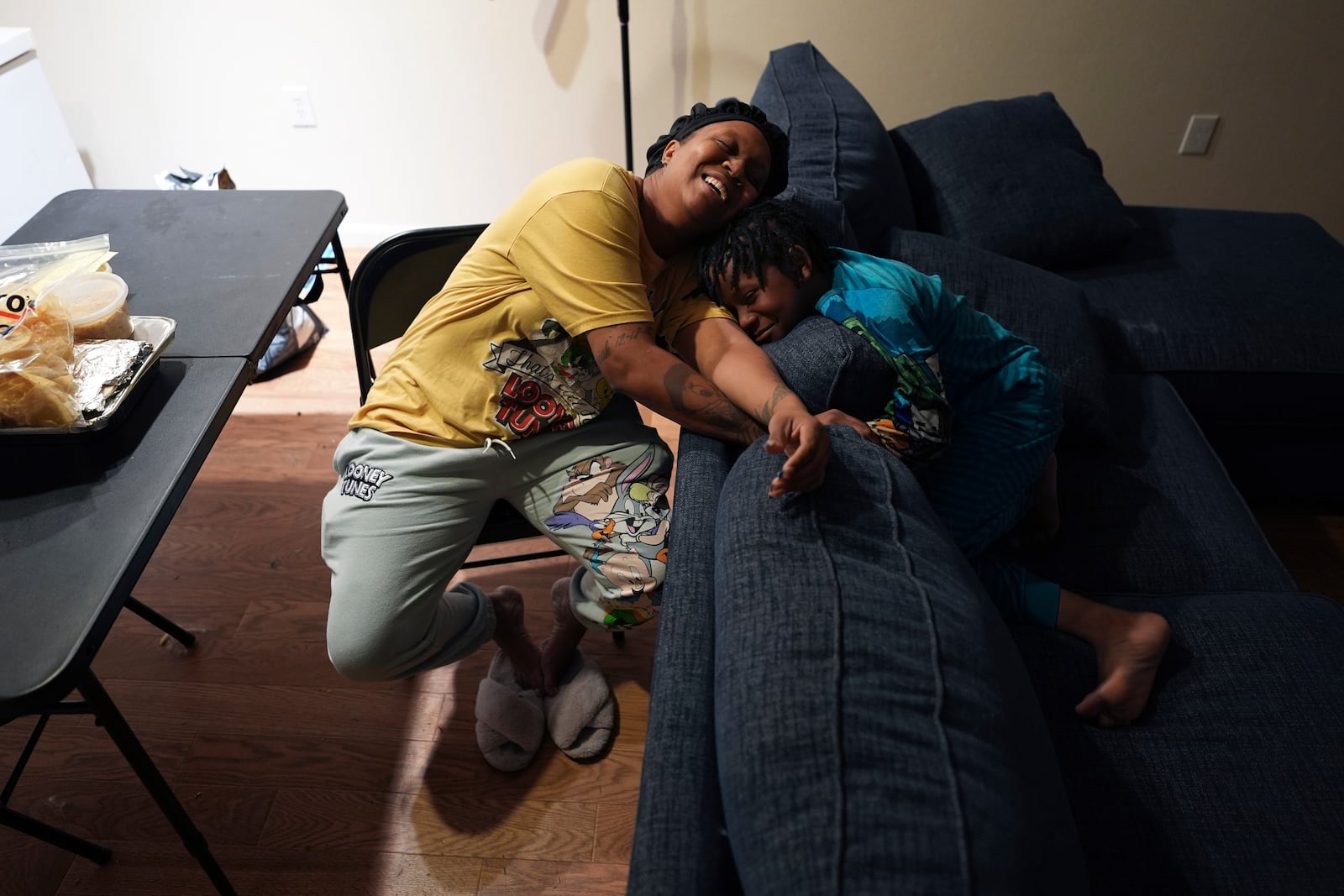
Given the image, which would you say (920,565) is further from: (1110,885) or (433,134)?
(433,134)

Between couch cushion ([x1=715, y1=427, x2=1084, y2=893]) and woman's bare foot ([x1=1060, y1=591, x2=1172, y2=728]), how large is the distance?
10.5 inches

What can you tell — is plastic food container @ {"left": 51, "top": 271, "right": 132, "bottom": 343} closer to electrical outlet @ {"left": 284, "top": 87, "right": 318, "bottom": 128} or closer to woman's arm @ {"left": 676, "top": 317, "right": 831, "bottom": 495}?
woman's arm @ {"left": 676, "top": 317, "right": 831, "bottom": 495}

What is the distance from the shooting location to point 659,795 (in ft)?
2.63

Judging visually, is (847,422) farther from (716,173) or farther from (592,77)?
(592,77)

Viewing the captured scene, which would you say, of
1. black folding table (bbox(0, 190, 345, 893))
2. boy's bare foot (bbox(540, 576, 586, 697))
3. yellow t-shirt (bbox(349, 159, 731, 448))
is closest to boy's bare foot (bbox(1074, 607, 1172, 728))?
yellow t-shirt (bbox(349, 159, 731, 448))

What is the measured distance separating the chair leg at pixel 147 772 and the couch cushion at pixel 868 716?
73 centimetres

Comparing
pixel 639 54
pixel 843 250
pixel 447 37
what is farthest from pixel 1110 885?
pixel 447 37

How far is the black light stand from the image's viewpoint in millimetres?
2307

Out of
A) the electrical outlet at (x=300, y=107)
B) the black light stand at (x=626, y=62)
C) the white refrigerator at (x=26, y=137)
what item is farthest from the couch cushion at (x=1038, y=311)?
the white refrigerator at (x=26, y=137)

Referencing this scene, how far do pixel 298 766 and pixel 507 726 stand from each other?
15.6 inches

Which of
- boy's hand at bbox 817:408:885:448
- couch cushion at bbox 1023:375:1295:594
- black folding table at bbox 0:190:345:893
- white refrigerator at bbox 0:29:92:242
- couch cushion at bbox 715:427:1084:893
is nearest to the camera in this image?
couch cushion at bbox 715:427:1084:893

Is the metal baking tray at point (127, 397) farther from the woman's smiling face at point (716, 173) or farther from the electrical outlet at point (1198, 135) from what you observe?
the electrical outlet at point (1198, 135)

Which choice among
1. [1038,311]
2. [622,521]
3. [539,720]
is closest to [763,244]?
[622,521]

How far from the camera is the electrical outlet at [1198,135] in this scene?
2.70 m
